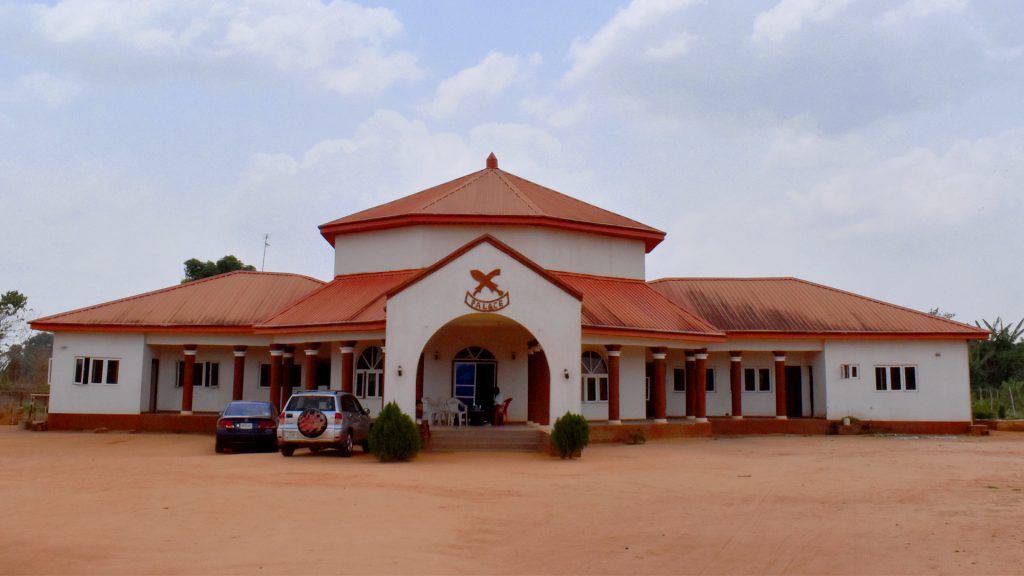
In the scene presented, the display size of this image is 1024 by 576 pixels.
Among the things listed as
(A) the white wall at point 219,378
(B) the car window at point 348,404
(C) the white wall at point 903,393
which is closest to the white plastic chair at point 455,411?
(B) the car window at point 348,404

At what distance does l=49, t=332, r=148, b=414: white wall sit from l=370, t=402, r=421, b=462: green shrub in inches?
507

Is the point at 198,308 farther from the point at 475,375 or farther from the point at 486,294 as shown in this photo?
the point at 486,294

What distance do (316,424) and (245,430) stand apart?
3.15m

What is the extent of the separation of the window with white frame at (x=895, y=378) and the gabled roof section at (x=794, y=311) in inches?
47.2

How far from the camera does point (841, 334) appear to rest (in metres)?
28.2

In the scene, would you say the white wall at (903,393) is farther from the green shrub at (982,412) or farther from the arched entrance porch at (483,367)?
the arched entrance porch at (483,367)

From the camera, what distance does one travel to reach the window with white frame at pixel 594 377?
82.5 feet

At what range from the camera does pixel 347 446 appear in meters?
19.0

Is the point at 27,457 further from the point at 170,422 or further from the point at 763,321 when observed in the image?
the point at 763,321

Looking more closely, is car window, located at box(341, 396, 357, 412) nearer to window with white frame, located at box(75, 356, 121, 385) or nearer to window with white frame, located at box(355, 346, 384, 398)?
window with white frame, located at box(355, 346, 384, 398)

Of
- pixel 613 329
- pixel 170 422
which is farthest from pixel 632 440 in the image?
pixel 170 422

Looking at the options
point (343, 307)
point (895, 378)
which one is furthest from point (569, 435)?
point (895, 378)

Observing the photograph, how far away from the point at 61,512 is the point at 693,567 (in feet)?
25.7

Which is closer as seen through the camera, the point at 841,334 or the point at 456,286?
the point at 456,286
